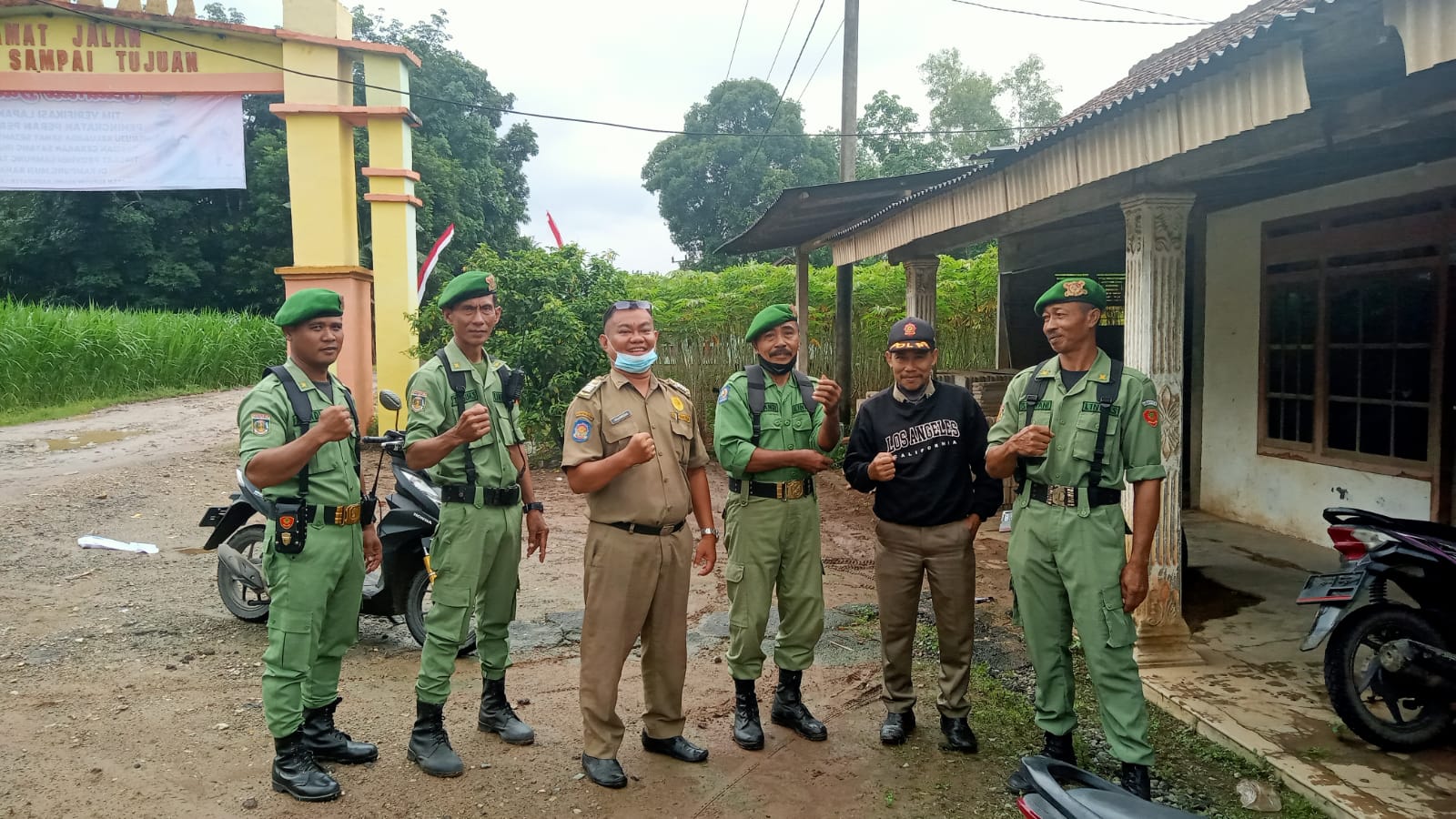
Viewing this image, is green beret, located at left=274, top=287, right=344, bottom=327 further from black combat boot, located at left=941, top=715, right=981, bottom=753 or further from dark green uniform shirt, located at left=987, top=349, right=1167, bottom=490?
black combat boot, located at left=941, top=715, right=981, bottom=753

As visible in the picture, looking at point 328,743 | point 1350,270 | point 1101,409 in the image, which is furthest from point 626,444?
point 1350,270

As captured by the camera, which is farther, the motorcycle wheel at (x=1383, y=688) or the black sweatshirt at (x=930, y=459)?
the black sweatshirt at (x=930, y=459)

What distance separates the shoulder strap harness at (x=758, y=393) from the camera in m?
3.59

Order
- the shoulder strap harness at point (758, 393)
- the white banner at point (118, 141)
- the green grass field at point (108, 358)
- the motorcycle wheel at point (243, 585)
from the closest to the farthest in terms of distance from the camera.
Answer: the shoulder strap harness at point (758, 393) < the motorcycle wheel at point (243, 585) < the white banner at point (118, 141) < the green grass field at point (108, 358)

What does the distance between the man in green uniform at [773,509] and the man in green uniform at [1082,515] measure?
0.72m

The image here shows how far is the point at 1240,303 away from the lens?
7035 millimetres

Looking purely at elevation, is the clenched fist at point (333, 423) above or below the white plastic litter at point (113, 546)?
above

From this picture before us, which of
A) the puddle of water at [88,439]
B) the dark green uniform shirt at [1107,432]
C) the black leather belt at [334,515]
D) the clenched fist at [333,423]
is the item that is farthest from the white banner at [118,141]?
the dark green uniform shirt at [1107,432]

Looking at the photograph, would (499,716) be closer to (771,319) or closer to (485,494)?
(485,494)

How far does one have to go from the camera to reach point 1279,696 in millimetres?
3910

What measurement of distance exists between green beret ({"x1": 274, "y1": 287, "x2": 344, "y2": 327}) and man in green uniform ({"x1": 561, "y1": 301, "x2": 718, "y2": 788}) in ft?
3.09

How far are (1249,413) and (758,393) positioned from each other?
16.6 feet

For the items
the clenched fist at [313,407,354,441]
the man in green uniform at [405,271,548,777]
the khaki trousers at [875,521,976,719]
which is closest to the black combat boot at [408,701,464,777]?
the man in green uniform at [405,271,548,777]

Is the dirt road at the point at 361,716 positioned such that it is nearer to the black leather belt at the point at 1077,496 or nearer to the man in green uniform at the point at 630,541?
the man in green uniform at the point at 630,541
